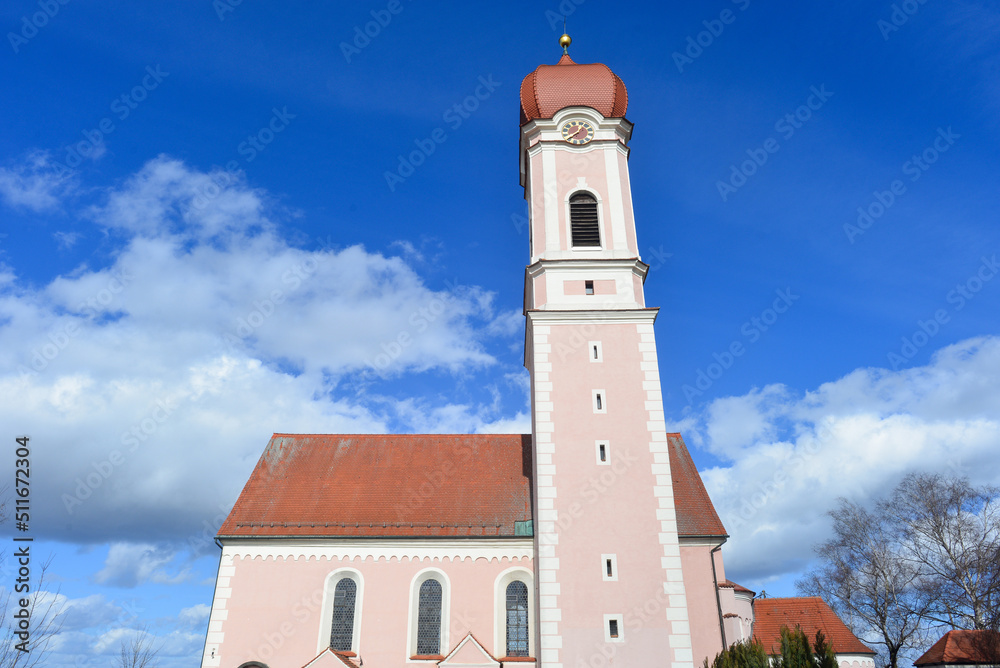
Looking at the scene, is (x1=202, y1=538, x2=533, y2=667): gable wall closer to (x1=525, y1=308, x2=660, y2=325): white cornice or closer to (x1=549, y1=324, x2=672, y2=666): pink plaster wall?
(x1=549, y1=324, x2=672, y2=666): pink plaster wall

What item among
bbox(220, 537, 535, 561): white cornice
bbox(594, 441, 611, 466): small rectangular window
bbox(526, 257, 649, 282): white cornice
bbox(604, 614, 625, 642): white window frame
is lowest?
bbox(604, 614, 625, 642): white window frame

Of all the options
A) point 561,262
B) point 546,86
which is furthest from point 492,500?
point 546,86

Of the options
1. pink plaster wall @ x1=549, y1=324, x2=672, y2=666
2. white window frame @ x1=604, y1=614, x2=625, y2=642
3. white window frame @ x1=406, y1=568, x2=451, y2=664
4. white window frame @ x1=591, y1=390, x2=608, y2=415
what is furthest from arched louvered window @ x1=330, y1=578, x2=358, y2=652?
white window frame @ x1=591, y1=390, x2=608, y2=415

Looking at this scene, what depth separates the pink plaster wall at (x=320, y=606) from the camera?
2105cm

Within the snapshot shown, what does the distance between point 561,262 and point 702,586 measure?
37.7ft

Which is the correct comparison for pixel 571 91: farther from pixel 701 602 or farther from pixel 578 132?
pixel 701 602

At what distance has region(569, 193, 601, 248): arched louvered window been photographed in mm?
23469

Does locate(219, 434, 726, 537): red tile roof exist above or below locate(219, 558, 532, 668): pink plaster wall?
above

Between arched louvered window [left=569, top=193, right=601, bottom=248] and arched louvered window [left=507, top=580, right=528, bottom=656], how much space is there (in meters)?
11.7

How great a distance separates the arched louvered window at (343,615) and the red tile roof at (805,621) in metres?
16.6

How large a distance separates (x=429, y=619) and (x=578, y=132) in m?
17.8
